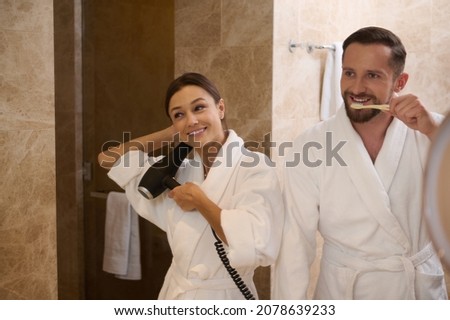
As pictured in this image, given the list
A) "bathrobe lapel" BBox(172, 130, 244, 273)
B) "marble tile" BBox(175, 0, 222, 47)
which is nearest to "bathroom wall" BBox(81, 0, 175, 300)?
"marble tile" BBox(175, 0, 222, 47)

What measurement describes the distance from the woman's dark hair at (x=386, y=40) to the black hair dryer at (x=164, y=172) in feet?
1.46

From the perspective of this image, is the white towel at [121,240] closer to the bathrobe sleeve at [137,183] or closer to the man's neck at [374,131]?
the bathrobe sleeve at [137,183]

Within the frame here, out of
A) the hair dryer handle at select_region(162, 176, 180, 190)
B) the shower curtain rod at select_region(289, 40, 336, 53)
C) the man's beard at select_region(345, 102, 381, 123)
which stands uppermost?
the shower curtain rod at select_region(289, 40, 336, 53)

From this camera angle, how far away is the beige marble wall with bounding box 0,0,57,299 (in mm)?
1321

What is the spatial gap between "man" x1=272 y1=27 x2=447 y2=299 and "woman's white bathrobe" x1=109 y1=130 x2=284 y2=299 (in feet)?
0.20

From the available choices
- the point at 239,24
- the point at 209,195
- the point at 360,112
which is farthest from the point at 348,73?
the point at 209,195

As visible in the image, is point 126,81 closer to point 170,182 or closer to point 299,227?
point 170,182

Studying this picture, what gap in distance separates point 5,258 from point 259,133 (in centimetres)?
73

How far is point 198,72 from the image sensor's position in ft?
4.25

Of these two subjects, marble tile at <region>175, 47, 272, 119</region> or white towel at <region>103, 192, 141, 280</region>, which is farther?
white towel at <region>103, 192, 141, 280</region>

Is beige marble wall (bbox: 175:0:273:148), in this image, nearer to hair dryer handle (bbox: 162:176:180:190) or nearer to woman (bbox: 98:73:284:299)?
woman (bbox: 98:73:284:299)

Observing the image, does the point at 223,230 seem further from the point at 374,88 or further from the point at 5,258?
the point at 5,258

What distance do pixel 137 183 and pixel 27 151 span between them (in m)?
0.31
